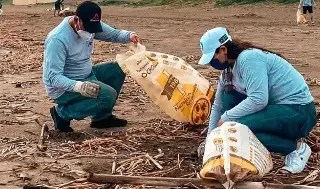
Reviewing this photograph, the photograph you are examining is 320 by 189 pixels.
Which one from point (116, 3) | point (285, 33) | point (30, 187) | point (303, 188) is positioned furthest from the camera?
point (116, 3)

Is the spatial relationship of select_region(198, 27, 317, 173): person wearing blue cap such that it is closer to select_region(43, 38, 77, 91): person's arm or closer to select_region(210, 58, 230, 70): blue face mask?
select_region(210, 58, 230, 70): blue face mask

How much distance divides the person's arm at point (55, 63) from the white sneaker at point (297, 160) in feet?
6.99

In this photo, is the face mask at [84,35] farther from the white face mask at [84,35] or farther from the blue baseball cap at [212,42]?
the blue baseball cap at [212,42]

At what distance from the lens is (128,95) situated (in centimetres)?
867

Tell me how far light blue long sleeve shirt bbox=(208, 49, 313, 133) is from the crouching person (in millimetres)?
1522

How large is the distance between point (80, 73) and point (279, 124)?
2.29 m

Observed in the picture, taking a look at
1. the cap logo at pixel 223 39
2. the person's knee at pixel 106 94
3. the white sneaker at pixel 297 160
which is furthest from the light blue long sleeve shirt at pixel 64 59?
the white sneaker at pixel 297 160

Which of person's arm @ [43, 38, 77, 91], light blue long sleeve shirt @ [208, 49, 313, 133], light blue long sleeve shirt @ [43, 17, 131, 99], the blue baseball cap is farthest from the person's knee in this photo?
the blue baseball cap

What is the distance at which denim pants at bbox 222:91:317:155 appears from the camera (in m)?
5.13

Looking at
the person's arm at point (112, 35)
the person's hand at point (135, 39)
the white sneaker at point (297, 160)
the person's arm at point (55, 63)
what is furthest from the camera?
the person's arm at point (112, 35)

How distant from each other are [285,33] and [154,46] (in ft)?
13.4

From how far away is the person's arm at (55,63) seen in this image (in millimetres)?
6348

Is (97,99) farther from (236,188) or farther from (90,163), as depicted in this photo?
(236,188)

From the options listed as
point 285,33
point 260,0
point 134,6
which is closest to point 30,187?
point 285,33
